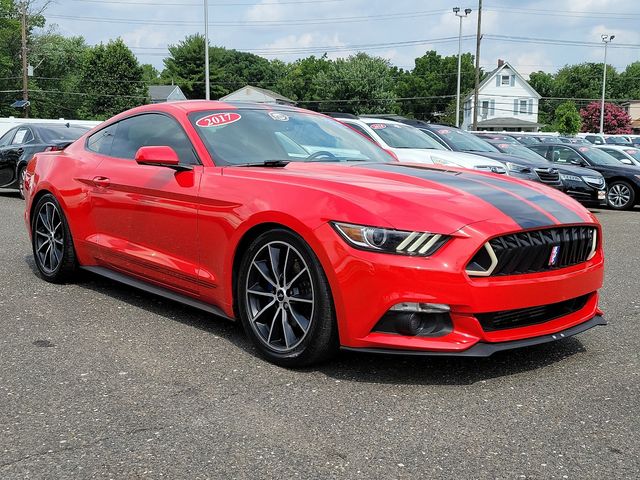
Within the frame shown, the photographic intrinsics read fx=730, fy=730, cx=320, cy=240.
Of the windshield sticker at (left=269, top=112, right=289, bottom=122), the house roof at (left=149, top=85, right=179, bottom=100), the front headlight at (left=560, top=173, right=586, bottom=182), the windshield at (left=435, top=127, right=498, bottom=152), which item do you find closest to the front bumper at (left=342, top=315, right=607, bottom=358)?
the windshield sticker at (left=269, top=112, right=289, bottom=122)

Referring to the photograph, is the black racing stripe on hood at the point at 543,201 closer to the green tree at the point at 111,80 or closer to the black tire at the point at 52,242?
the black tire at the point at 52,242

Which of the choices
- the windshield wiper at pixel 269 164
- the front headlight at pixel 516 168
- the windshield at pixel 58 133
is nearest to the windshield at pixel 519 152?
the front headlight at pixel 516 168

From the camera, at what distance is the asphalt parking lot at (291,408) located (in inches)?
109

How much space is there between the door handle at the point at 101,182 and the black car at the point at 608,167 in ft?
38.7

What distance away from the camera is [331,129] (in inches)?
206

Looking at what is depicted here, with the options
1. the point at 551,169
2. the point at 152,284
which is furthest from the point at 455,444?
the point at 551,169

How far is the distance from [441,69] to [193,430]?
363ft

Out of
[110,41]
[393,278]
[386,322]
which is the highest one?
[110,41]

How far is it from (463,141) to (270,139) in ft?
31.6

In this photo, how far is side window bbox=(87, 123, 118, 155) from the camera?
5512 millimetres

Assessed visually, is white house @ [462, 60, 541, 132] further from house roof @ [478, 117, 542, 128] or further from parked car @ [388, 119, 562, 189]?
parked car @ [388, 119, 562, 189]

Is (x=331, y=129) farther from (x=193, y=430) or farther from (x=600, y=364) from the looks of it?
(x=193, y=430)

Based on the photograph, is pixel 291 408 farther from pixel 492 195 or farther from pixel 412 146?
pixel 412 146

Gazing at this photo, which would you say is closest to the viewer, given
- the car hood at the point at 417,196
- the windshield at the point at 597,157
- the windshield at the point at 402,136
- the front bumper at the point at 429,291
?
the front bumper at the point at 429,291
